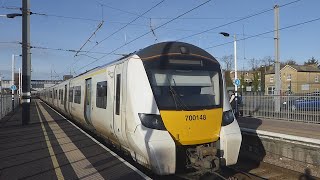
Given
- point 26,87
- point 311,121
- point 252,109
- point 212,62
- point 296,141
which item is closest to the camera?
point 212,62

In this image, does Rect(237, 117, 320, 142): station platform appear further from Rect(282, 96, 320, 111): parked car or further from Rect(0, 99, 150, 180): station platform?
Rect(0, 99, 150, 180): station platform

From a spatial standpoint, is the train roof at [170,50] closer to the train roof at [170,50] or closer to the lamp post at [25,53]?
the train roof at [170,50]

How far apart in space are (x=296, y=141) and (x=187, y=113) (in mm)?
4080

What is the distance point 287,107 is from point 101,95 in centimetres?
1097

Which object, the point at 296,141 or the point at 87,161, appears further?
the point at 296,141

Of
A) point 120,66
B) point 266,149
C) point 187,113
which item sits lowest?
point 266,149

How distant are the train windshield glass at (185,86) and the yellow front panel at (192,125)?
149mm

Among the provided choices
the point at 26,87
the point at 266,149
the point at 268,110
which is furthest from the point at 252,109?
the point at 26,87

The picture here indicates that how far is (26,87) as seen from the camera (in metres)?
19.8

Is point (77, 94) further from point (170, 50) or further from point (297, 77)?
point (297, 77)

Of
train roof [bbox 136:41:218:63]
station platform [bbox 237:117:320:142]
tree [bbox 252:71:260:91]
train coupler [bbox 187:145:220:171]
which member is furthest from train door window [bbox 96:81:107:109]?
tree [bbox 252:71:260:91]

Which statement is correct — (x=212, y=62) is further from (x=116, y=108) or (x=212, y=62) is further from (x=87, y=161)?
(x=87, y=161)

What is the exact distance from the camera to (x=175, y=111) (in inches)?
318

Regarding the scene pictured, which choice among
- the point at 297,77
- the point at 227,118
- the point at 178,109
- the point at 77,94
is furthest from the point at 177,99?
the point at 297,77
